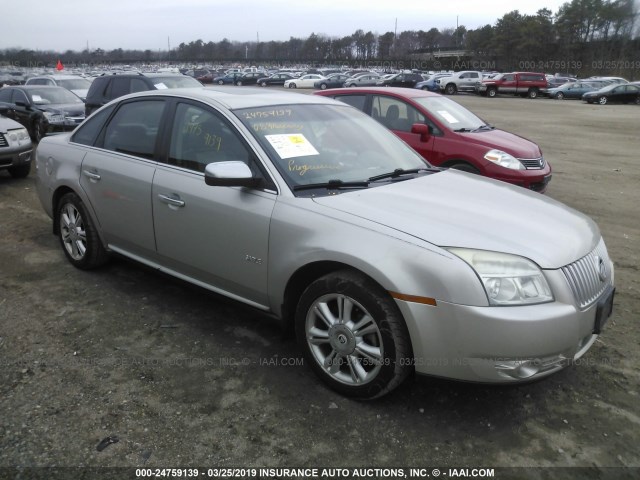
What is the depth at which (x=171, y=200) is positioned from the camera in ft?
12.5

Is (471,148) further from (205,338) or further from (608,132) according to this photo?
(608,132)

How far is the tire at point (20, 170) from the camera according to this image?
947 cm

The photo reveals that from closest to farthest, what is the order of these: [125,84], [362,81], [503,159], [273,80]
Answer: [503,159] < [125,84] < [362,81] < [273,80]

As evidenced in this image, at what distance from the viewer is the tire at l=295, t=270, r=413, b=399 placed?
282 centimetres

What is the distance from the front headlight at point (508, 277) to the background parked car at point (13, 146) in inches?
339

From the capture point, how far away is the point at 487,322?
102 inches

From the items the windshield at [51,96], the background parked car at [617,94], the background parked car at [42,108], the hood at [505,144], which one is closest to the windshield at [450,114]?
the hood at [505,144]

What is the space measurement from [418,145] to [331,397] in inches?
196

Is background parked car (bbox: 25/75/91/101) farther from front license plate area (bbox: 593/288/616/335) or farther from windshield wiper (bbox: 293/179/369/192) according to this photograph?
front license plate area (bbox: 593/288/616/335)

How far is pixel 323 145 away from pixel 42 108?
473 inches

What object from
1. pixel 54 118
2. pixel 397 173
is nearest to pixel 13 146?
pixel 54 118

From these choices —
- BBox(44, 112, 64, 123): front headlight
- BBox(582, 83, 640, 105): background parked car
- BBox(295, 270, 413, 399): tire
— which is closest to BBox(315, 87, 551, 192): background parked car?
BBox(295, 270, 413, 399): tire

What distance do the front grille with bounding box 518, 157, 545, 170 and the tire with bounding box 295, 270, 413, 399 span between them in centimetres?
500

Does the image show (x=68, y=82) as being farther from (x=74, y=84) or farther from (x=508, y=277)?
(x=508, y=277)
